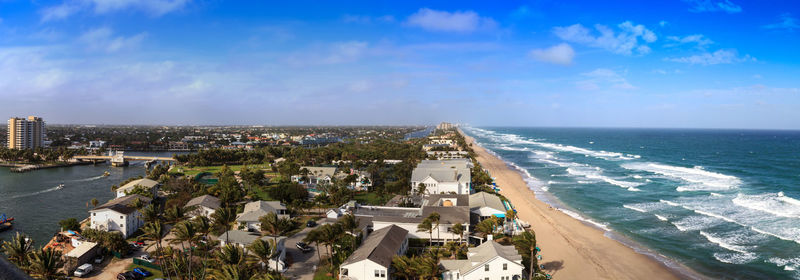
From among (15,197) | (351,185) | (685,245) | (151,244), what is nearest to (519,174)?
(351,185)

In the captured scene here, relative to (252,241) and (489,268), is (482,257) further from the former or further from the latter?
(252,241)

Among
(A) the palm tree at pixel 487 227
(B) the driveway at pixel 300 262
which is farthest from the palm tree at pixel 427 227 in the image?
(B) the driveway at pixel 300 262

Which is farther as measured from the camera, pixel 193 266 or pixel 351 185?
pixel 351 185

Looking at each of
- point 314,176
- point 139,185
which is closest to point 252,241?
point 139,185

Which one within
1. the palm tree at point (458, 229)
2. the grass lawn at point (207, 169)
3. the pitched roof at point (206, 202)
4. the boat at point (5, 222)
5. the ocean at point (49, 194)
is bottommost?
the ocean at point (49, 194)

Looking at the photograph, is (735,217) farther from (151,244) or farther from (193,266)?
(151,244)

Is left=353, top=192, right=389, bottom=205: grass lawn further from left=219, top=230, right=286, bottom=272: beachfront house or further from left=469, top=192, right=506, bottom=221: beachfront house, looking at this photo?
left=219, top=230, right=286, bottom=272: beachfront house

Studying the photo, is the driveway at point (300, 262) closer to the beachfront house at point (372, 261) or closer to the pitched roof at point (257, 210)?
the beachfront house at point (372, 261)
